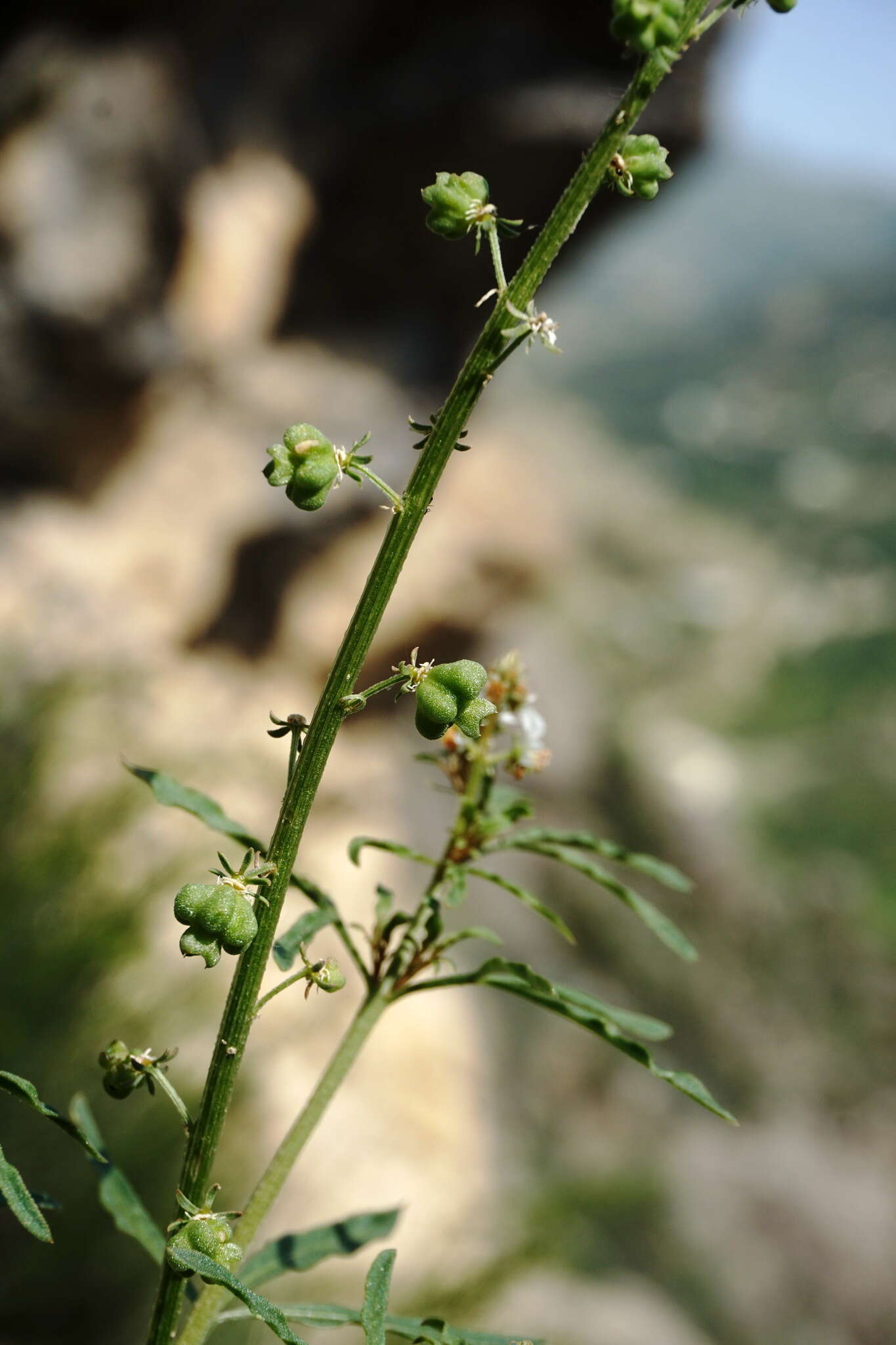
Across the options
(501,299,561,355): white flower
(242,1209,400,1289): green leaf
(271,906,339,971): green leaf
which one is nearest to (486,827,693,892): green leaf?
(271,906,339,971): green leaf

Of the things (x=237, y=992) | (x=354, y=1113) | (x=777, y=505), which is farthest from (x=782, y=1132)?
(x=777, y=505)

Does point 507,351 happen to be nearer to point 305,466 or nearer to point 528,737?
A: point 305,466

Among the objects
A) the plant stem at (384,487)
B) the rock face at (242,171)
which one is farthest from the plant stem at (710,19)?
the rock face at (242,171)

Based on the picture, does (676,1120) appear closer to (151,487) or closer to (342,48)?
(151,487)

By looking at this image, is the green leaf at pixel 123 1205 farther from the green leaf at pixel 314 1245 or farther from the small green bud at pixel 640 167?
the small green bud at pixel 640 167

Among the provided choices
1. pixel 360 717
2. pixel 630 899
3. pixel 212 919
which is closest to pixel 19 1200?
pixel 212 919

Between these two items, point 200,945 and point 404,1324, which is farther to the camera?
point 404,1324

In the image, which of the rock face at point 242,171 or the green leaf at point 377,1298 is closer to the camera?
the green leaf at point 377,1298
